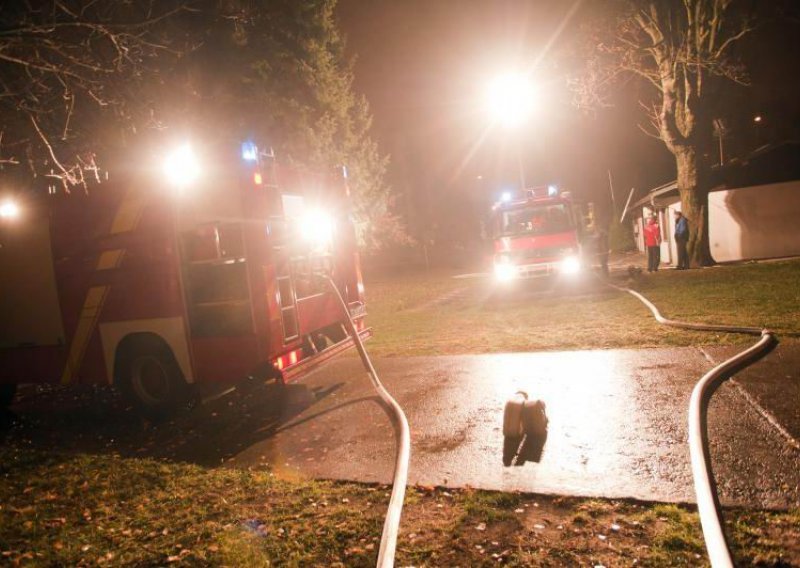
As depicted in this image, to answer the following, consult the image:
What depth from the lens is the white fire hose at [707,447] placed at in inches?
95.7

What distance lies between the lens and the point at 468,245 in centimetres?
4956

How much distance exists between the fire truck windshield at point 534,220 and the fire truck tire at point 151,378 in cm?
1057

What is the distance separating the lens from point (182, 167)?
570cm

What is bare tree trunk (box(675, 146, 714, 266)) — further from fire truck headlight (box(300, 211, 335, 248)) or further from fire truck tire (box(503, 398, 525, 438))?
fire truck tire (box(503, 398, 525, 438))

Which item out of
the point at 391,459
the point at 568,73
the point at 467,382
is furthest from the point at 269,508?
the point at 568,73

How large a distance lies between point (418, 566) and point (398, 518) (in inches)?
12.4

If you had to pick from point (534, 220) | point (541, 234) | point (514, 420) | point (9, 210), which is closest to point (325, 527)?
point (514, 420)

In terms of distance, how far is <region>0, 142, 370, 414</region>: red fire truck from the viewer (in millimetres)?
5613

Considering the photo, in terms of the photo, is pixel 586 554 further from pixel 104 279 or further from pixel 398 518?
pixel 104 279

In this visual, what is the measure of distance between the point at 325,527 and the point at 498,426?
6.63 feet

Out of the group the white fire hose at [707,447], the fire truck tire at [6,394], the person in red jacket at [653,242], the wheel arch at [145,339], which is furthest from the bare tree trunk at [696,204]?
the fire truck tire at [6,394]

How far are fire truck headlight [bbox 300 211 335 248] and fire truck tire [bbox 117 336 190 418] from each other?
2441 millimetres

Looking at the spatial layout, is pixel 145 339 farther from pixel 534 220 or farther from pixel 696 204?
pixel 696 204

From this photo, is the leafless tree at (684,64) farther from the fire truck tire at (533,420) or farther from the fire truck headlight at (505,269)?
the fire truck tire at (533,420)
